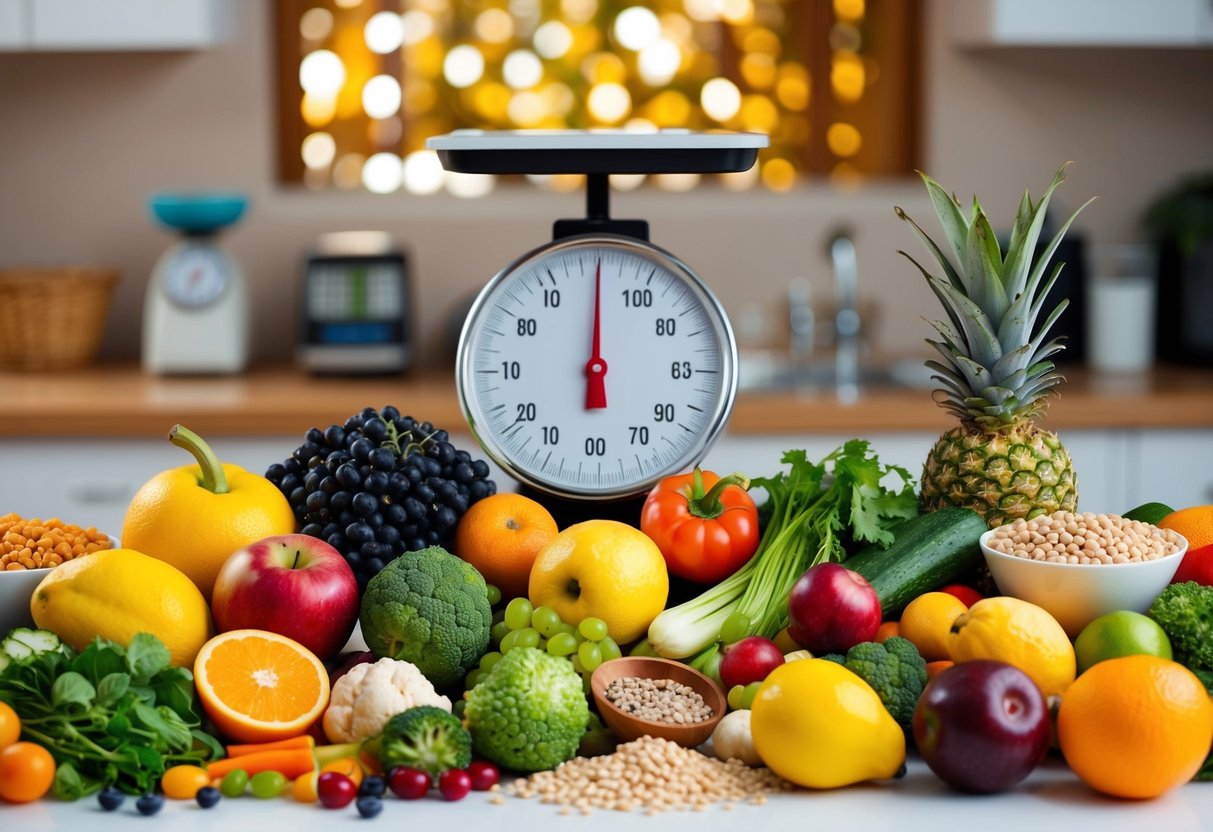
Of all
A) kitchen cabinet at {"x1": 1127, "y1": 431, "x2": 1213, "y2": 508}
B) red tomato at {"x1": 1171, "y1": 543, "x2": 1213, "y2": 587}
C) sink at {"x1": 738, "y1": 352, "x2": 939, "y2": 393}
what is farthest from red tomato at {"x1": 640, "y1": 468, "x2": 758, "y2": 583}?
sink at {"x1": 738, "y1": 352, "x2": 939, "y2": 393}

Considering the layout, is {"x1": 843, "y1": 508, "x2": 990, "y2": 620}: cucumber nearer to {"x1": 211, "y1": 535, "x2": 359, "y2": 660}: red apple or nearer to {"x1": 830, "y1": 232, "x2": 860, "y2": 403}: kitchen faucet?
{"x1": 211, "y1": 535, "x2": 359, "y2": 660}: red apple

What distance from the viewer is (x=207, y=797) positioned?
1.01 metres

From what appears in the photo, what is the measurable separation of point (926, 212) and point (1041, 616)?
8.16 feet

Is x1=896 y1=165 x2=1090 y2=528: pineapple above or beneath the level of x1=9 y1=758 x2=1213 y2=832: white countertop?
above

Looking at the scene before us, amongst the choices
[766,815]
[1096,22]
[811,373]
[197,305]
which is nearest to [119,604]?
[766,815]

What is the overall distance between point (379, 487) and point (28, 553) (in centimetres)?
32

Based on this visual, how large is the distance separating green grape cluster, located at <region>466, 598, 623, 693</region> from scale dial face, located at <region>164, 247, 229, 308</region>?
6.79 ft

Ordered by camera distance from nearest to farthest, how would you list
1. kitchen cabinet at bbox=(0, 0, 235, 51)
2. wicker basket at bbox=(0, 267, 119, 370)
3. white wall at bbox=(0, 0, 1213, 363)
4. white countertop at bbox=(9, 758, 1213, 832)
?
white countertop at bbox=(9, 758, 1213, 832)
kitchen cabinet at bbox=(0, 0, 235, 51)
wicker basket at bbox=(0, 267, 119, 370)
white wall at bbox=(0, 0, 1213, 363)

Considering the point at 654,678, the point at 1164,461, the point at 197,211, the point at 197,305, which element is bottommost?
the point at 1164,461

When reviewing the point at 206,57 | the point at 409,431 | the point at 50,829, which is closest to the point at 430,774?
the point at 50,829

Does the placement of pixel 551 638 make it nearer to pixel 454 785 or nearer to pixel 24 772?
pixel 454 785

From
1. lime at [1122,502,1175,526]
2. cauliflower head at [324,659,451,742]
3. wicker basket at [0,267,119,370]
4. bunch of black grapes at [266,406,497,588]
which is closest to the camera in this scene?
cauliflower head at [324,659,451,742]

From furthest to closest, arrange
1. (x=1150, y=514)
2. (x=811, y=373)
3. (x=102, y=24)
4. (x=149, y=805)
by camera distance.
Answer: (x=811, y=373) < (x=102, y=24) < (x=1150, y=514) < (x=149, y=805)

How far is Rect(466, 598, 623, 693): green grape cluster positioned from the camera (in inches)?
46.9
